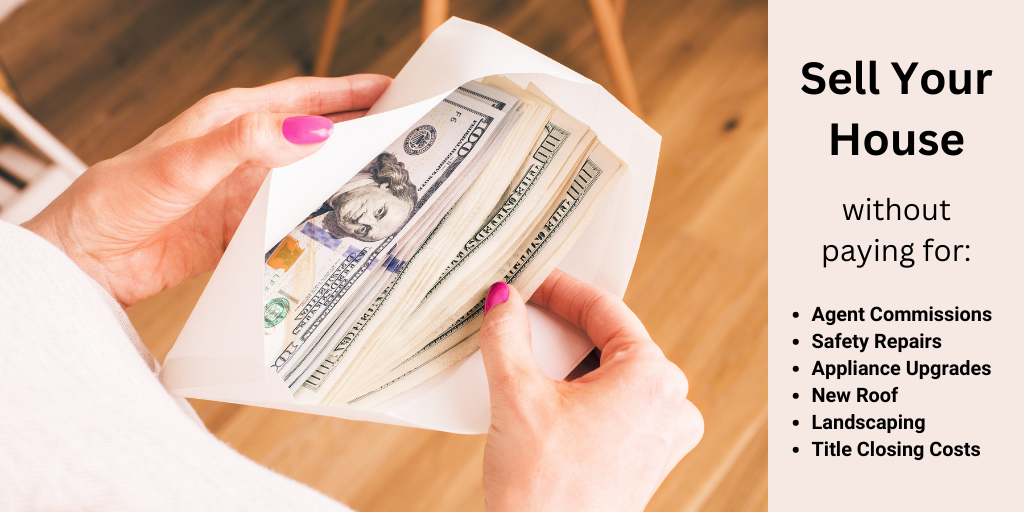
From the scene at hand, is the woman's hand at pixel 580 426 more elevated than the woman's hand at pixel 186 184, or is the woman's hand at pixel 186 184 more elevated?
the woman's hand at pixel 186 184

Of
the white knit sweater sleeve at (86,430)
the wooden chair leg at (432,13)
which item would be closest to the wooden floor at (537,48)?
the wooden chair leg at (432,13)

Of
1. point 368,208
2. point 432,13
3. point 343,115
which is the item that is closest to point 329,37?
point 432,13

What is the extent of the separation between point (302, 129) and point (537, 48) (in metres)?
0.89

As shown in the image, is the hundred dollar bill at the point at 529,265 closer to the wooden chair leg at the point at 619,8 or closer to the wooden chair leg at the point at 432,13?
the wooden chair leg at the point at 432,13

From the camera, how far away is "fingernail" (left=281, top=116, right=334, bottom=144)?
51 centimetres

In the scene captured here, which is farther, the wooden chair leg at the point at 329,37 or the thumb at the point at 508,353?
the wooden chair leg at the point at 329,37

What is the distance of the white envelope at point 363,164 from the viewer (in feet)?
1.64

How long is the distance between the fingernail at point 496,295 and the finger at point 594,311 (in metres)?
0.06

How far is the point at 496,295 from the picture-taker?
→ 0.61m

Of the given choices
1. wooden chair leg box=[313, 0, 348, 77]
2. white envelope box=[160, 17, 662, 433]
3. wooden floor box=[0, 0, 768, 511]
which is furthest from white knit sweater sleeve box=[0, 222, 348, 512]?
wooden chair leg box=[313, 0, 348, 77]

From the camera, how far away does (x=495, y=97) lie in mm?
633

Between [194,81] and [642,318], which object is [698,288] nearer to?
[642,318]

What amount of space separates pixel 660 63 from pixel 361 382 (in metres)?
0.98
